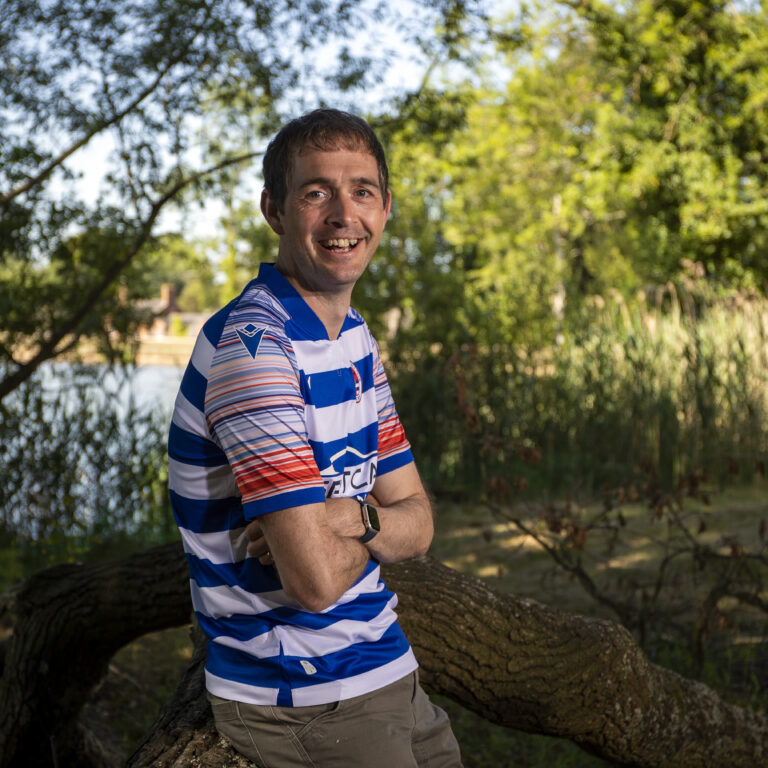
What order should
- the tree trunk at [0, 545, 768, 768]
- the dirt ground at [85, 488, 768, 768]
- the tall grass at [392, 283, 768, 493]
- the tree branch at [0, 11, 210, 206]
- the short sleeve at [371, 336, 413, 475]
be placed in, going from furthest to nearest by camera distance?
the tall grass at [392, 283, 768, 493] → the tree branch at [0, 11, 210, 206] → the dirt ground at [85, 488, 768, 768] → the tree trunk at [0, 545, 768, 768] → the short sleeve at [371, 336, 413, 475]

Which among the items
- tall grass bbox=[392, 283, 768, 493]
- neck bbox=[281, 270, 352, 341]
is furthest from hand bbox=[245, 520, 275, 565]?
tall grass bbox=[392, 283, 768, 493]

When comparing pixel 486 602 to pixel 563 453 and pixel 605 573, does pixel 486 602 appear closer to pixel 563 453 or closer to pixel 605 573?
pixel 605 573

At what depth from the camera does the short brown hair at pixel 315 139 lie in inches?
69.3

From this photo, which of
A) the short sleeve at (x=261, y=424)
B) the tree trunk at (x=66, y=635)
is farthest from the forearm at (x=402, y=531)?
the tree trunk at (x=66, y=635)

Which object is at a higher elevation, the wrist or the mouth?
the mouth

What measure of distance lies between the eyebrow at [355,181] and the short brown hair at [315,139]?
4 centimetres

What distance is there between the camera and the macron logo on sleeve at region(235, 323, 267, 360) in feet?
5.05

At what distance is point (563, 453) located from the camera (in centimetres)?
882

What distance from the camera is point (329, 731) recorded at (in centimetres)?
161

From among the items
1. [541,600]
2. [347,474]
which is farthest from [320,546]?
[541,600]

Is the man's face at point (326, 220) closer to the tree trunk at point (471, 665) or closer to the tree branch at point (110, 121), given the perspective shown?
the tree trunk at point (471, 665)

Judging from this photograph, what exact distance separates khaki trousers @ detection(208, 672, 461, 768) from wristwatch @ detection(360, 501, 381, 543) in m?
0.28

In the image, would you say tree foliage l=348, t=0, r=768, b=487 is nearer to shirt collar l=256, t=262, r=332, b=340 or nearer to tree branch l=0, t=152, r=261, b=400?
tree branch l=0, t=152, r=261, b=400

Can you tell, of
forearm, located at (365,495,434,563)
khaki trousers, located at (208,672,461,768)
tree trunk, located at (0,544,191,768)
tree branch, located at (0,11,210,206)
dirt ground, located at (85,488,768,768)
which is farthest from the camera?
tree branch, located at (0,11,210,206)
